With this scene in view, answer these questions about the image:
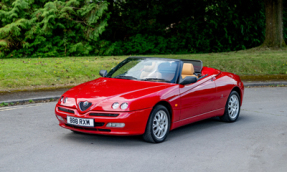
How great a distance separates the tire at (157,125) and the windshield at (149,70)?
78 cm

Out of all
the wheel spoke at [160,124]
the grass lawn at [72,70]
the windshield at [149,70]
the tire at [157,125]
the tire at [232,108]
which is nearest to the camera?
the tire at [157,125]

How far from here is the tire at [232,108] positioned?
815cm

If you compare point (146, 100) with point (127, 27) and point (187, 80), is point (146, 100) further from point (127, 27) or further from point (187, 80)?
point (127, 27)

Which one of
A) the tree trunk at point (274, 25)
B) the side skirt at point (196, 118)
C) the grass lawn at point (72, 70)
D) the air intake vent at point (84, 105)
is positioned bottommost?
the side skirt at point (196, 118)

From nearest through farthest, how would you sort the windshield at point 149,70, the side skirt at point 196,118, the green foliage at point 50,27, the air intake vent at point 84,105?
the air intake vent at point 84,105 → the side skirt at point 196,118 → the windshield at point 149,70 → the green foliage at point 50,27

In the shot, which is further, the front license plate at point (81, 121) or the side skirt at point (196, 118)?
the side skirt at point (196, 118)

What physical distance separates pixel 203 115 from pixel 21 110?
4.53 metres

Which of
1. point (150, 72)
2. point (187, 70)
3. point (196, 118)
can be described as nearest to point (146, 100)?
point (150, 72)

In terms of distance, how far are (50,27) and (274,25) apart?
14642 mm

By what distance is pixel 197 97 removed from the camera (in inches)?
280

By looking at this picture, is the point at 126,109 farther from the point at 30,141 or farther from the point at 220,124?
the point at 220,124

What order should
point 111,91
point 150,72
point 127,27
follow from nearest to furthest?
point 111,91 < point 150,72 < point 127,27

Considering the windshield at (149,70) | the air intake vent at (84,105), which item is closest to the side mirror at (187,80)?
the windshield at (149,70)

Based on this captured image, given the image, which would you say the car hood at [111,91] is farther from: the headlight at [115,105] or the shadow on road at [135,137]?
the shadow on road at [135,137]
